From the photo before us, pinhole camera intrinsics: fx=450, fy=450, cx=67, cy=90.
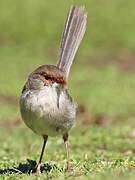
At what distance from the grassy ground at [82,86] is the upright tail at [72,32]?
5.39ft

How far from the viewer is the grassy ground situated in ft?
22.2

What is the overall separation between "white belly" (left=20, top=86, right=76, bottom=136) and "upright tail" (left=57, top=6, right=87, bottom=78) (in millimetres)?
992

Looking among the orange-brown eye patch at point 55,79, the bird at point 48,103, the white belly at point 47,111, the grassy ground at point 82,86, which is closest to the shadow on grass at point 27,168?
the grassy ground at point 82,86

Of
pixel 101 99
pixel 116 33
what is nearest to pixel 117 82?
pixel 101 99

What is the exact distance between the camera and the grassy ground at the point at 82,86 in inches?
267

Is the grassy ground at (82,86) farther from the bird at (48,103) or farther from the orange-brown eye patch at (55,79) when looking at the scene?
the orange-brown eye patch at (55,79)

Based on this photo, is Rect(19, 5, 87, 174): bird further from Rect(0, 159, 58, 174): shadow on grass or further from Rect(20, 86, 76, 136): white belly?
Rect(0, 159, 58, 174): shadow on grass

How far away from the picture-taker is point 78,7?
6816 millimetres

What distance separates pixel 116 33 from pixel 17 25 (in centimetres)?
534

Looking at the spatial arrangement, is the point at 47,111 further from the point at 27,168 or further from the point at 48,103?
the point at 27,168

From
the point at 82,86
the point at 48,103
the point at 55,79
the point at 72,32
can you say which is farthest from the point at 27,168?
the point at 82,86

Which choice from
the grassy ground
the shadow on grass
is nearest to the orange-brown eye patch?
the grassy ground

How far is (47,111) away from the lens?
550 centimetres

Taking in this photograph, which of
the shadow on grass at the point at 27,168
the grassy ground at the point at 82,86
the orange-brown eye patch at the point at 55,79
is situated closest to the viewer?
the orange-brown eye patch at the point at 55,79
